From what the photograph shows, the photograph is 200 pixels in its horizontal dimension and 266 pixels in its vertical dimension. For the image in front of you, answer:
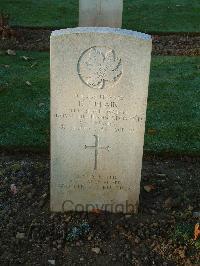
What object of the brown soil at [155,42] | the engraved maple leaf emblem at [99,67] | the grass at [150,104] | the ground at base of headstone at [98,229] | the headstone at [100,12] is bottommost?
the ground at base of headstone at [98,229]

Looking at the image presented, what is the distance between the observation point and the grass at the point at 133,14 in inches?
481

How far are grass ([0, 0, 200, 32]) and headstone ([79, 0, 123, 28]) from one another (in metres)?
A: 1.17

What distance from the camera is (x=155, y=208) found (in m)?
5.06

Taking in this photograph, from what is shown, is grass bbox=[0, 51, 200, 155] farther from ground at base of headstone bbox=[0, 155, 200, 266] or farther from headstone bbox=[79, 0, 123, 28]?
headstone bbox=[79, 0, 123, 28]

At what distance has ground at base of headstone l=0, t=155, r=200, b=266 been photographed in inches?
175

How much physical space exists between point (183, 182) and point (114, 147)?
128cm

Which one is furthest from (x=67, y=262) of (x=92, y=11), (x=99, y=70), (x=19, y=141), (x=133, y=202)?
(x=92, y=11)

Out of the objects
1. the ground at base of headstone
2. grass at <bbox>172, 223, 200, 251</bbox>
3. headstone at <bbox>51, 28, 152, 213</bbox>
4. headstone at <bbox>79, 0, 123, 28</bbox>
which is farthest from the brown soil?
grass at <bbox>172, 223, 200, 251</bbox>

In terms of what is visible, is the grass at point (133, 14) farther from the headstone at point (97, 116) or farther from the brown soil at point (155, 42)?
the headstone at point (97, 116)

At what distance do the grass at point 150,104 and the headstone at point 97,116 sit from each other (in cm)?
162

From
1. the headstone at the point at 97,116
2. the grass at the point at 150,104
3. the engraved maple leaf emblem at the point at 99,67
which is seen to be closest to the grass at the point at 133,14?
the grass at the point at 150,104

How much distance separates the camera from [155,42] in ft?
36.7

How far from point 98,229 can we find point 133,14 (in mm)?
9521

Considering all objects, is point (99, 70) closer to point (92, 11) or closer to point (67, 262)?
point (67, 262)
